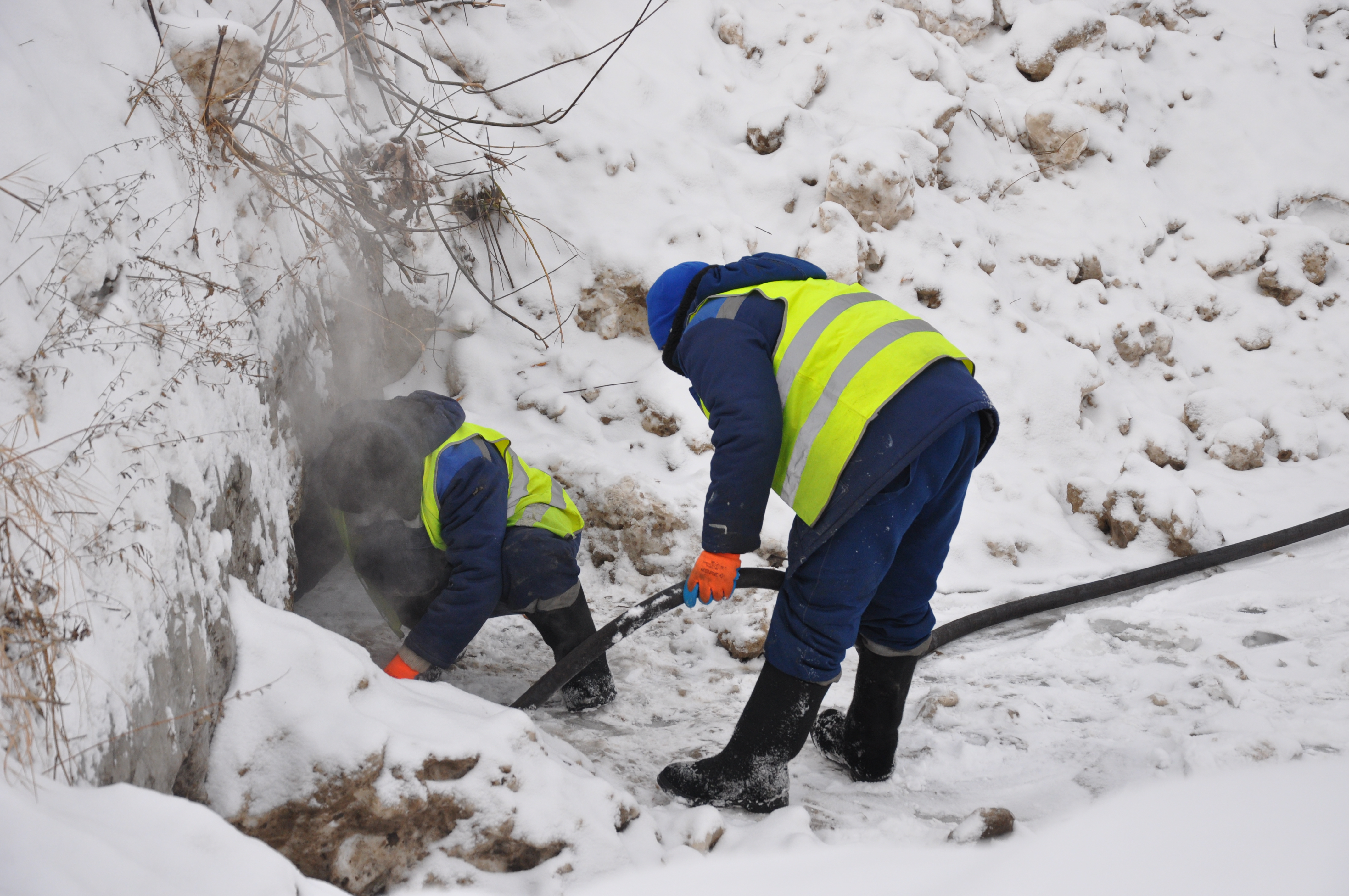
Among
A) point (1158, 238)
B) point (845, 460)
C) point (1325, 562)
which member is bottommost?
point (1325, 562)

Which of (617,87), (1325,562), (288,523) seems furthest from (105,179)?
(1325,562)

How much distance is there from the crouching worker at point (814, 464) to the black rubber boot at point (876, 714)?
11 mm

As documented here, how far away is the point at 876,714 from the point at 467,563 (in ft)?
3.49

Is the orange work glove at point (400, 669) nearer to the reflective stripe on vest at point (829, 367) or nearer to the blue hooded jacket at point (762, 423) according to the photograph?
the blue hooded jacket at point (762, 423)

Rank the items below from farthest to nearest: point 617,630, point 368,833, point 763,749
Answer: point 617,630
point 763,749
point 368,833

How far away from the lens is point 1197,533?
115 inches

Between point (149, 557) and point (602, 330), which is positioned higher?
point (602, 330)

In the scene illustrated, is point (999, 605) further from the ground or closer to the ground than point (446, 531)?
closer to the ground

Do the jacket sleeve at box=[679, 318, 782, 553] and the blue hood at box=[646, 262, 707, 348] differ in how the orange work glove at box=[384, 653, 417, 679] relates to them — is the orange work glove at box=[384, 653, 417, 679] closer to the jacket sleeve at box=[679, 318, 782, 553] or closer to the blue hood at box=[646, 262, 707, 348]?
the jacket sleeve at box=[679, 318, 782, 553]

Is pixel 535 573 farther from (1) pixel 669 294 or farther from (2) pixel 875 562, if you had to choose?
(2) pixel 875 562

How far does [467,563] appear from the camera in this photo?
202 centimetres

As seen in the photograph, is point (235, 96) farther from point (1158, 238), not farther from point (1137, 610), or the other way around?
point (1158, 238)

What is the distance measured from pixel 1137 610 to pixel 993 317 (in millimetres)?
1499

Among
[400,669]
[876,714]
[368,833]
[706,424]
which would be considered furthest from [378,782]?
[706,424]
